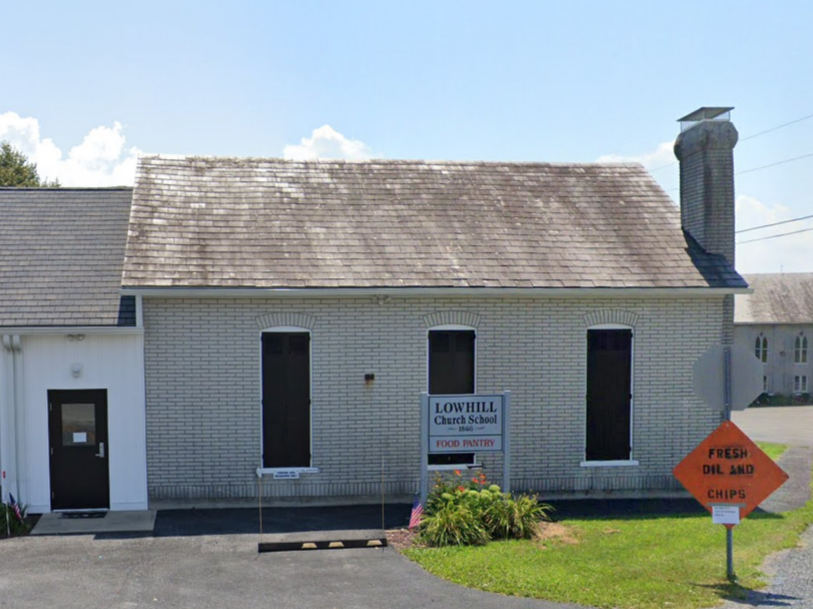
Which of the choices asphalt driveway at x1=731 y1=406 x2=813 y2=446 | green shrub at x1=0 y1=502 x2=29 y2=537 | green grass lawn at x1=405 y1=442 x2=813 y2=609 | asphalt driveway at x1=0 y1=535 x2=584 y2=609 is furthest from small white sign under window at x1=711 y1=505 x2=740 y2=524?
asphalt driveway at x1=731 y1=406 x2=813 y2=446

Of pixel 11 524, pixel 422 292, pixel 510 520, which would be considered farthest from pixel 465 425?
pixel 11 524

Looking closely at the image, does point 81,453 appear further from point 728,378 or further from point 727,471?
point 728,378

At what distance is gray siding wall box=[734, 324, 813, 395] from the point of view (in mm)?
42906

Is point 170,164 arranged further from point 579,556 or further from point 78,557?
point 579,556

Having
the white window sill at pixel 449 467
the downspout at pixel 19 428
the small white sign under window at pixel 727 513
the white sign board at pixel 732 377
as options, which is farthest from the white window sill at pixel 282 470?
the white sign board at pixel 732 377

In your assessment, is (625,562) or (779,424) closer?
(625,562)

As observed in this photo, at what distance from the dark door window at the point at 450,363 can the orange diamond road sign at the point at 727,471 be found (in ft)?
15.9

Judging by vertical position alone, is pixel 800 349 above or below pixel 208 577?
above

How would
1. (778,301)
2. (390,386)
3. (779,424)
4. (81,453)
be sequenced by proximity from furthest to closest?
(778,301), (779,424), (390,386), (81,453)

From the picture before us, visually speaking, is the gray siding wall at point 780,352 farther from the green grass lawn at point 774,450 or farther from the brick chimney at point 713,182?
the brick chimney at point 713,182

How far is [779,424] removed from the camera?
31.2 meters

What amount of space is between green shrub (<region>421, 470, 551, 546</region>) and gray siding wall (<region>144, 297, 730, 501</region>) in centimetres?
182

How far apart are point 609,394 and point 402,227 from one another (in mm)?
4988

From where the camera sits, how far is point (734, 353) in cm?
899
